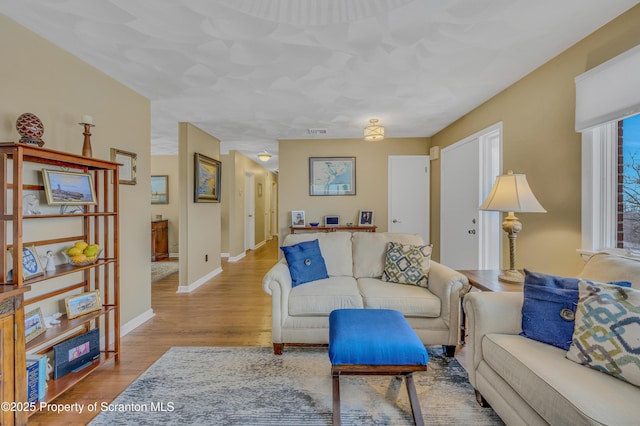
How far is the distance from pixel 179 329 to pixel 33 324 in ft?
3.94

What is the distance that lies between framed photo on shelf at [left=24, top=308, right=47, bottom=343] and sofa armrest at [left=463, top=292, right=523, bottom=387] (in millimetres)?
2632

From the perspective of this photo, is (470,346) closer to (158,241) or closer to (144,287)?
(144,287)

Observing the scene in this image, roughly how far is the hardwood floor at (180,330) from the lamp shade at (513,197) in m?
1.23

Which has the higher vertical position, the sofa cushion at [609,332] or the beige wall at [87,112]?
the beige wall at [87,112]

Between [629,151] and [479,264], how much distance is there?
1869 mm

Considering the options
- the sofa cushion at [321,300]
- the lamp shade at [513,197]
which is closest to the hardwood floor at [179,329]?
the sofa cushion at [321,300]

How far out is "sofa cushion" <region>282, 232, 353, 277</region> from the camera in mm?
2750

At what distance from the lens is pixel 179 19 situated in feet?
5.45

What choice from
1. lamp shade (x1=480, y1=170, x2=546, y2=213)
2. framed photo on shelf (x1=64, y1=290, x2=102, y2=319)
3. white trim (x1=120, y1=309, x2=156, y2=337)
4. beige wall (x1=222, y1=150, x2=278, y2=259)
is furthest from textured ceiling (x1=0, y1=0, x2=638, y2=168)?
beige wall (x1=222, y1=150, x2=278, y2=259)

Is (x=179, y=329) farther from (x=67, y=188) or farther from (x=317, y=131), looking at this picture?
(x=317, y=131)

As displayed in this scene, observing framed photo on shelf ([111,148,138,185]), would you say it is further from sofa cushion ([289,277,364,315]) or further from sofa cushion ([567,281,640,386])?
sofa cushion ([567,281,640,386])

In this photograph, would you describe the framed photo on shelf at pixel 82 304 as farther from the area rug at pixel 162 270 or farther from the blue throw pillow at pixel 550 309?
the blue throw pillow at pixel 550 309

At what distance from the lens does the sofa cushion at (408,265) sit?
7.88ft

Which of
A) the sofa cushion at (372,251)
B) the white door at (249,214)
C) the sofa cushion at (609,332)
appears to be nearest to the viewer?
the sofa cushion at (609,332)
